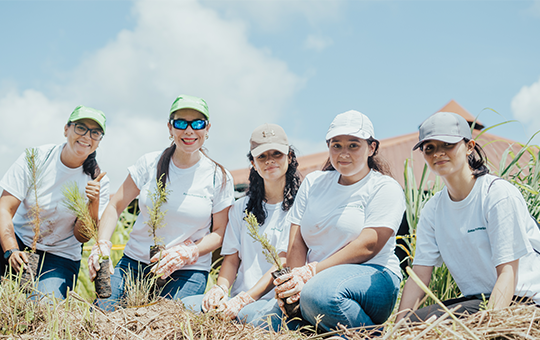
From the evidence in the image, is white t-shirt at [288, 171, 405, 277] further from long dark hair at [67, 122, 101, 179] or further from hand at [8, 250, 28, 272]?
hand at [8, 250, 28, 272]

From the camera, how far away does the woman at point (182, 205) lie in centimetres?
280

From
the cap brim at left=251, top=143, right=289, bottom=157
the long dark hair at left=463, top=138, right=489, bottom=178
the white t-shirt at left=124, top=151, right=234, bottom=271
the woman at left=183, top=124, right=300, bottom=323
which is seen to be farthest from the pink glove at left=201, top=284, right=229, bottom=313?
the long dark hair at left=463, top=138, right=489, bottom=178

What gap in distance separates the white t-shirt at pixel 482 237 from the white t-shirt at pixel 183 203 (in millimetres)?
1472

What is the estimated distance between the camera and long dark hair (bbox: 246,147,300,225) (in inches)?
108

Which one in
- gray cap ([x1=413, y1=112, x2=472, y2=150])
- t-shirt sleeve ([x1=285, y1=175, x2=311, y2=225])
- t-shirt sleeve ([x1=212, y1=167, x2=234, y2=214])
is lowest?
t-shirt sleeve ([x1=285, y1=175, x2=311, y2=225])

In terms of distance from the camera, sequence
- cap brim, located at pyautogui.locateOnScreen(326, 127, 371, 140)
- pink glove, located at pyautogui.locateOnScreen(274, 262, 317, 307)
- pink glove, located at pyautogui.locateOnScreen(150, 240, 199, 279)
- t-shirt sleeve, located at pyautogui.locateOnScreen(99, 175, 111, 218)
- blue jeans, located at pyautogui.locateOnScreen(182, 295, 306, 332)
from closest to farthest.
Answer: pink glove, located at pyautogui.locateOnScreen(274, 262, 317, 307)
blue jeans, located at pyautogui.locateOnScreen(182, 295, 306, 332)
cap brim, located at pyautogui.locateOnScreen(326, 127, 371, 140)
pink glove, located at pyautogui.locateOnScreen(150, 240, 199, 279)
t-shirt sleeve, located at pyautogui.locateOnScreen(99, 175, 111, 218)

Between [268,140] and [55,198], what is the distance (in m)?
1.70

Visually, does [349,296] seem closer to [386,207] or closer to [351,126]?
[386,207]

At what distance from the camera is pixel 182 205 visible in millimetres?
2879

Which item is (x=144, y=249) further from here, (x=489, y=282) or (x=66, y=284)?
(x=489, y=282)

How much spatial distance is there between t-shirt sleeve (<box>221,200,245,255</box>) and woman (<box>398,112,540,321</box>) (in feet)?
3.95

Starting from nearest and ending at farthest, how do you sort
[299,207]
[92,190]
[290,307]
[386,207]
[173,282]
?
1. [290,307]
2. [386,207]
3. [299,207]
4. [92,190]
5. [173,282]

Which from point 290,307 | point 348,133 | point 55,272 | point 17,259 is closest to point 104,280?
point 17,259

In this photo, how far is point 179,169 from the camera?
9.86 feet
